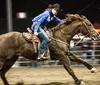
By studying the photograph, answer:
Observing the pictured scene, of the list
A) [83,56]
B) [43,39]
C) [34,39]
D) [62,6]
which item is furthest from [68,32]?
[62,6]

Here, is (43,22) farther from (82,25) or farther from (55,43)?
(82,25)

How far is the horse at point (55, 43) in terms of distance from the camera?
336 inches

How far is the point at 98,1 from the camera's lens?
53.1ft

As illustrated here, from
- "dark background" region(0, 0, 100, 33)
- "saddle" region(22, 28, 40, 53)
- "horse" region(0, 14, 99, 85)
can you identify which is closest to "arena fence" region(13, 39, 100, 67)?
"dark background" region(0, 0, 100, 33)

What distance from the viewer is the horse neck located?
28.6 ft

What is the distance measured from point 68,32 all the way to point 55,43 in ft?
1.40

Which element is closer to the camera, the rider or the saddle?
the rider

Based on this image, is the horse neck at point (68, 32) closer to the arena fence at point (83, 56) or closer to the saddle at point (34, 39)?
the saddle at point (34, 39)

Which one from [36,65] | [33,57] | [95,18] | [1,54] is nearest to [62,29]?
[33,57]

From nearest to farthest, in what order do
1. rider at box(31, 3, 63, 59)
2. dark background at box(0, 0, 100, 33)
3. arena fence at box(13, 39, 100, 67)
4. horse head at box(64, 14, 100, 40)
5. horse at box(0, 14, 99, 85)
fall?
rider at box(31, 3, 63, 59) < horse at box(0, 14, 99, 85) < horse head at box(64, 14, 100, 40) < arena fence at box(13, 39, 100, 67) < dark background at box(0, 0, 100, 33)

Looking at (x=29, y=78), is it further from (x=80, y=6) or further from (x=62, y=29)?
(x=80, y=6)

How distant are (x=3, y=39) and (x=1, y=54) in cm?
36

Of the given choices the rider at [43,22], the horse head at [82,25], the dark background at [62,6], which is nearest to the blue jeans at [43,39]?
the rider at [43,22]

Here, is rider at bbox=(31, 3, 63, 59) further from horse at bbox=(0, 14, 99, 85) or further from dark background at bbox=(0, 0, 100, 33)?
dark background at bbox=(0, 0, 100, 33)
